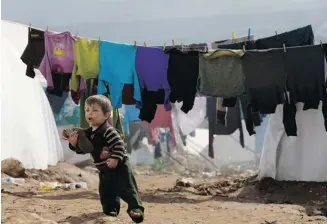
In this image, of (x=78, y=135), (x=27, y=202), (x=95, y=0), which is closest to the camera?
(x=78, y=135)

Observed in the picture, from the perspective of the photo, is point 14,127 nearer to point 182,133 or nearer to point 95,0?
point 182,133

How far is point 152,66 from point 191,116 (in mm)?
4859

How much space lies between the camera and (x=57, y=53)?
7984 millimetres

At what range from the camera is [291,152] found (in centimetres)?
823

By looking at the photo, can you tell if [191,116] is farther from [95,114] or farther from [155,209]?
[95,114]

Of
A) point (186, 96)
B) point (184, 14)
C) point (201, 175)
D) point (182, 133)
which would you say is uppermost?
point (184, 14)

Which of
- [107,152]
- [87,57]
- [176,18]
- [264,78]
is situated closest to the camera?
[107,152]

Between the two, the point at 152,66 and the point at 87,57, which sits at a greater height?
the point at 87,57

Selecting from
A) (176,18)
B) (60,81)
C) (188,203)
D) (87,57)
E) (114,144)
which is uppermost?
(176,18)

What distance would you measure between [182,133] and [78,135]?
358 inches

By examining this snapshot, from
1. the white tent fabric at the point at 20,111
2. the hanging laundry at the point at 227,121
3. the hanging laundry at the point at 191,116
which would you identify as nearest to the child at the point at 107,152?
the white tent fabric at the point at 20,111

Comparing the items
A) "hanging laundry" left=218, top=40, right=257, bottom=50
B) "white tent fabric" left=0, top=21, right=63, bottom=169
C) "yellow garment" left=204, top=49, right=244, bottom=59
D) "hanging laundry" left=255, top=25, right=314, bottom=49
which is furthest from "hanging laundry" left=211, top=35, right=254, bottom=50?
"white tent fabric" left=0, top=21, right=63, bottom=169

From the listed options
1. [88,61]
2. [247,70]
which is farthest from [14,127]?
[247,70]

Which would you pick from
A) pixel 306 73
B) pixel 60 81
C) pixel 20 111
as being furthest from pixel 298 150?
pixel 20 111
